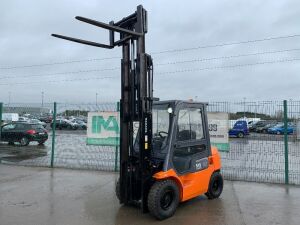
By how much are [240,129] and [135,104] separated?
4612 millimetres

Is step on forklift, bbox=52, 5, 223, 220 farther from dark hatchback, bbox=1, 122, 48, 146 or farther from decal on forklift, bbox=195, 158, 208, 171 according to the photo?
dark hatchback, bbox=1, 122, 48, 146

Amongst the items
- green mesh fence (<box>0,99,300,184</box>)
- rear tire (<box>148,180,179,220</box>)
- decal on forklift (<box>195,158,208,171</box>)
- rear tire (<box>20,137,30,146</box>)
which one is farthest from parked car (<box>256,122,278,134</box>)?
rear tire (<box>20,137,30,146</box>)

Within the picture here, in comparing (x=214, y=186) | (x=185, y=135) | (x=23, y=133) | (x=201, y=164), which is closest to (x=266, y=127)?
(x=214, y=186)

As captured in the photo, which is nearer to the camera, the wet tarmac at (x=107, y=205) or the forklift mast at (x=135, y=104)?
the wet tarmac at (x=107, y=205)

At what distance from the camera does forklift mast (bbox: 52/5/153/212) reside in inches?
249

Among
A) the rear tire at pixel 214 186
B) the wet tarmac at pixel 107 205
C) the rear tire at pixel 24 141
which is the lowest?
the wet tarmac at pixel 107 205

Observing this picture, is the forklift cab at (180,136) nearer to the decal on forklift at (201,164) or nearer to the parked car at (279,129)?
the decal on forklift at (201,164)

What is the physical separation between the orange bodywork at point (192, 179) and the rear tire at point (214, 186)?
151mm

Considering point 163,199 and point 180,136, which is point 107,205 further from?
point 180,136

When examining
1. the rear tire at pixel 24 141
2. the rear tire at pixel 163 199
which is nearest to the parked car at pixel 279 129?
the rear tire at pixel 163 199

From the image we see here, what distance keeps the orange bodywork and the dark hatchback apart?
15735mm

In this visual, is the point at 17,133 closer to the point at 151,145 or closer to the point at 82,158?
the point at 82,158

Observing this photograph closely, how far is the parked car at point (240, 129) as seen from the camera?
9.95 m

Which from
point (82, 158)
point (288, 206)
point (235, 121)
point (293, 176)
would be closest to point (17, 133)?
point (82, 158)
